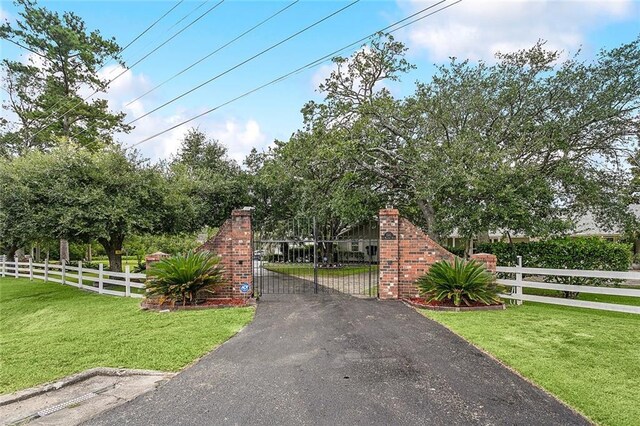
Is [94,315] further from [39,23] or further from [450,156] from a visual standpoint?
[39,23]

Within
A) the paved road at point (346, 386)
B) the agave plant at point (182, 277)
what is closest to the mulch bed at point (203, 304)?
the agave plant at point (182, 277)

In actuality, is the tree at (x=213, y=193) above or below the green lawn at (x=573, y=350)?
above

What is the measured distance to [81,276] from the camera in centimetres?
1252

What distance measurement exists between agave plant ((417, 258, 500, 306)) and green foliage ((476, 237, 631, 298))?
252 centimetres

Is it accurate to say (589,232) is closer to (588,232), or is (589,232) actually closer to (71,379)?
(588,232)

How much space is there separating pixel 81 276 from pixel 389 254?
1054 cm

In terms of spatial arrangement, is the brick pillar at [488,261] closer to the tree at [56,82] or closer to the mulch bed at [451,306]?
the mulch bed at [451,306]

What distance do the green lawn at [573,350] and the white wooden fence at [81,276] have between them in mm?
8534

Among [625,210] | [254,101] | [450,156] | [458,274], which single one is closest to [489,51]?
[450,156]

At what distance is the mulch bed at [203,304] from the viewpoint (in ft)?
26.3

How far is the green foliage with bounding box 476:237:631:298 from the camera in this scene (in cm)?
858

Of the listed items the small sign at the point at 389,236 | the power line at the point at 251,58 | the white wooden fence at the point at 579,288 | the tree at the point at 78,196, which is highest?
the power line at the point at 251,58

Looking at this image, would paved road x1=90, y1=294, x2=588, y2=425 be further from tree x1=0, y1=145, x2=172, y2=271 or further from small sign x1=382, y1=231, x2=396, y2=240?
tree x1=0, y1=145, x2=172, y2=271

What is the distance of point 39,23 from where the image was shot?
18.3 metres
